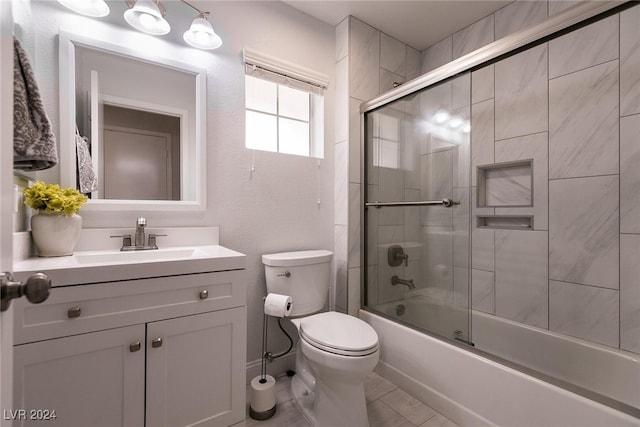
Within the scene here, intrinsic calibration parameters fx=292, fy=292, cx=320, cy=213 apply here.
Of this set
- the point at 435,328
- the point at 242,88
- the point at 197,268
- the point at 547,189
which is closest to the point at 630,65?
the point at 547,189

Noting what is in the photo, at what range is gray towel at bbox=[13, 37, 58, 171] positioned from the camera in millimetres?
928

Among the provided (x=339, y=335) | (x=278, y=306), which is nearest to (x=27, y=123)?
(x=278, y=306)

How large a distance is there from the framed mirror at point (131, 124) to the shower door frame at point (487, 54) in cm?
108

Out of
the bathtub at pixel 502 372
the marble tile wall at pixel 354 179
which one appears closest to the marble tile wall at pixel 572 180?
the bathtub at pixel 502 372

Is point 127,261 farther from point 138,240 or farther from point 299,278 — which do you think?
point 299,278

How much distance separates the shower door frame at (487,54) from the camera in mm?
1052

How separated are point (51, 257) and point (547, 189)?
2.54 metres

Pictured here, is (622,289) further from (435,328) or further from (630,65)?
(630,65)

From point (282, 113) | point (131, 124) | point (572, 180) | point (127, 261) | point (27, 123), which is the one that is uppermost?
point (282, 113)

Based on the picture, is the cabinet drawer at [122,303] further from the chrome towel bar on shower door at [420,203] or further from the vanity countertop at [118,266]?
the chrome towel bar on shower door at [420,203]

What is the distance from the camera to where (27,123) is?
3.15 ft

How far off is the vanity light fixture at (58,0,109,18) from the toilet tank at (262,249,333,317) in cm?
140

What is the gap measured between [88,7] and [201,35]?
471 mm

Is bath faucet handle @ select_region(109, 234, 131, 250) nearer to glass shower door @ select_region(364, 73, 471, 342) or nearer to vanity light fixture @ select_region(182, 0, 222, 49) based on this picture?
vanity light fixture @ select_region(182, 0, 222, 49)
